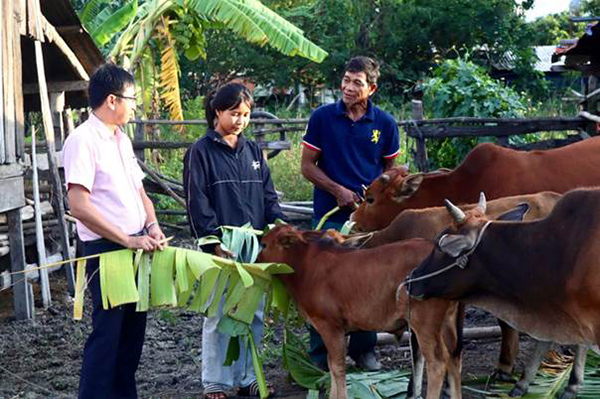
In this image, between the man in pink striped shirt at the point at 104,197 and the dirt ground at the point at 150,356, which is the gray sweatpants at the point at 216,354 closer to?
the dirt ground at the point at 150,356

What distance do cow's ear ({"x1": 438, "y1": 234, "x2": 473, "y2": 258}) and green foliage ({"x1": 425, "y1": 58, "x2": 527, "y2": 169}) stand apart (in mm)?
7464

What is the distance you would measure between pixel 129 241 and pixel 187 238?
8.54 metres

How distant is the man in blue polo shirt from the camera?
639cm

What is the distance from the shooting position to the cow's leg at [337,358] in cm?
537

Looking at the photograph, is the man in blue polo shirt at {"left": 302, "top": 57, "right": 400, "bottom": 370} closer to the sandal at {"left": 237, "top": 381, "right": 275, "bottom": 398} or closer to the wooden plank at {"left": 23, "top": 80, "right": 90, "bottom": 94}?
the sandal at {"left": 237, "top": 381, "right": 275, "bottom": 398}

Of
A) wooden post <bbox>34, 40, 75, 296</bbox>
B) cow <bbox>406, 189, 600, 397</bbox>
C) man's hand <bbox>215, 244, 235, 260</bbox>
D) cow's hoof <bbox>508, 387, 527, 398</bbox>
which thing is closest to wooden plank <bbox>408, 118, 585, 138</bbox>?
wooden post <bbox>34, 40, 75, 296</bbox>

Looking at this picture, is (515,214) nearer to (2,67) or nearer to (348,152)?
(348,152)

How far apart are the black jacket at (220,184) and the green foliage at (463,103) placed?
259 inches

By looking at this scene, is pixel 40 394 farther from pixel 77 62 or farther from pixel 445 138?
pixel 445 138

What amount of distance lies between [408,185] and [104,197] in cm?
244

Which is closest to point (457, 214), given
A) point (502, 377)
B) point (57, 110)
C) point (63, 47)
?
point (502, 377)

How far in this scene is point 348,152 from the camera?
6473mm

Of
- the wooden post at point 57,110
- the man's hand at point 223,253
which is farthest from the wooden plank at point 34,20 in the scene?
the man's hand at point 223,253

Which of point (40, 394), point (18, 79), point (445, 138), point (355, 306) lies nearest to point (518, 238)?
point (355, 306)
